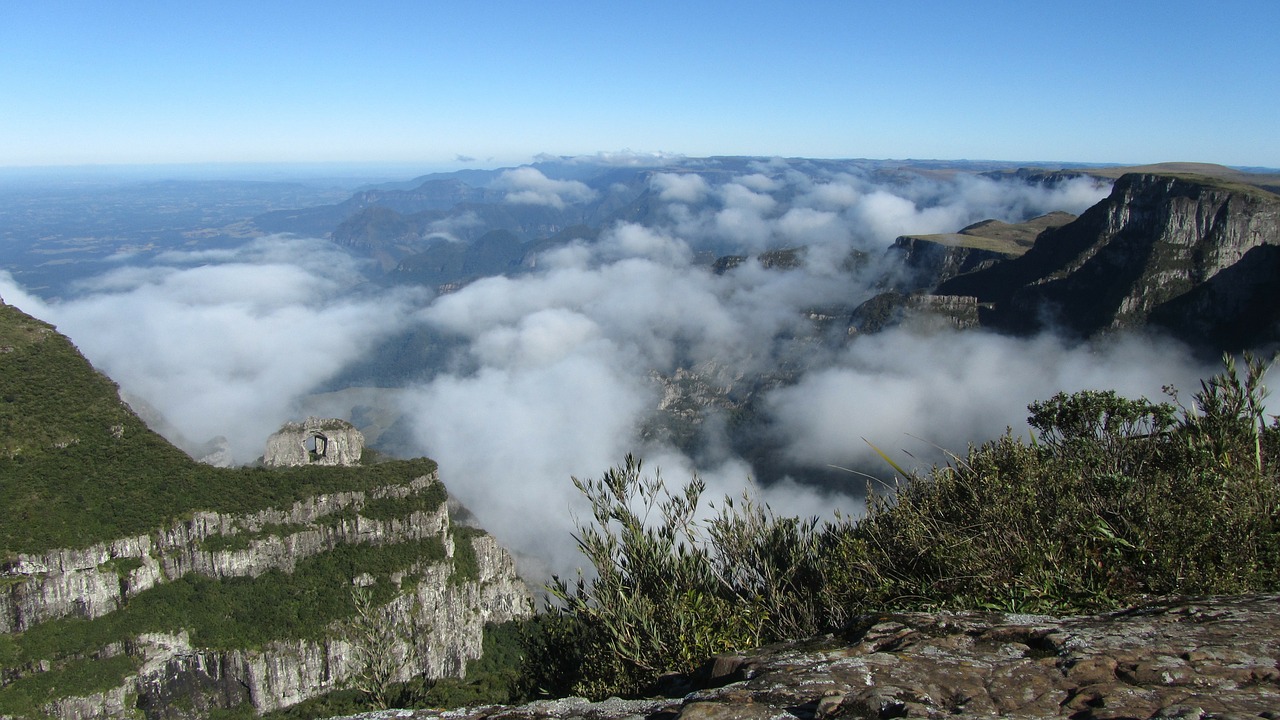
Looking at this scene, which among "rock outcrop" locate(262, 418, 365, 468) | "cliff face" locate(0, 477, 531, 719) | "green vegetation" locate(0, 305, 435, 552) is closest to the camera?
"cliff face" locate(0, 477, 531, 719)

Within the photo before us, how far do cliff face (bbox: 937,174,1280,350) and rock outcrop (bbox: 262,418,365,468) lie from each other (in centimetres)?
13800

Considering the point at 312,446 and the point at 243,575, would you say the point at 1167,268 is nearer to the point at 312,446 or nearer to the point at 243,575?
the point at 312,446

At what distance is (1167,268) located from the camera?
128750mm

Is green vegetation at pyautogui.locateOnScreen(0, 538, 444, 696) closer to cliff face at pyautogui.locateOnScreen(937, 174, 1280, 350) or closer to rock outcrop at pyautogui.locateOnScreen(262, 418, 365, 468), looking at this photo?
rock outcrop at pyautogui.locateOnScreen(262, 418, 365, 468)

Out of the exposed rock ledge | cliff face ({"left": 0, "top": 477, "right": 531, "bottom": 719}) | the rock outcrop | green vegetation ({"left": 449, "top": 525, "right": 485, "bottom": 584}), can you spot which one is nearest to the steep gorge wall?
cliff face ({"left": 0, "top": 477, "right": 531, "bottom": 719})

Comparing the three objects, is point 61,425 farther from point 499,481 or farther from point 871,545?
point 499,481

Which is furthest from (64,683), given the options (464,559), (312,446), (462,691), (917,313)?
(917,313)

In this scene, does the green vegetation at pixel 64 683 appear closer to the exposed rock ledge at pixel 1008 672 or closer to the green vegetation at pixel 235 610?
the green vegetation at pixel 235 610

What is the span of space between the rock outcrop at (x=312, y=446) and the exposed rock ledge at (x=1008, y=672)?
290 ft

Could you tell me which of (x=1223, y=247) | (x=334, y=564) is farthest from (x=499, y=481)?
(x=1223, y=247)

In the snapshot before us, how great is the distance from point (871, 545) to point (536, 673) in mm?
6948

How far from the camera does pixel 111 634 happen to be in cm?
5641

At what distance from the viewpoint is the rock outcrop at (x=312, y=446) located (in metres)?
85.2

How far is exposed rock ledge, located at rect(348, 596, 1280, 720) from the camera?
5.29 metres
